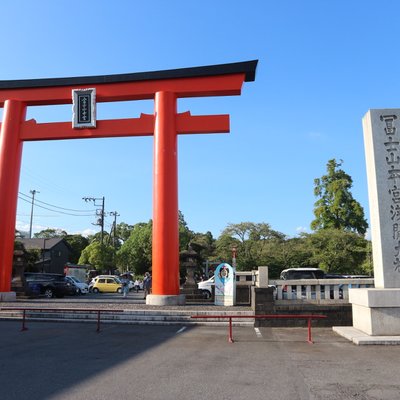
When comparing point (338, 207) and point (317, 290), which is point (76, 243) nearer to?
point (338, 207)

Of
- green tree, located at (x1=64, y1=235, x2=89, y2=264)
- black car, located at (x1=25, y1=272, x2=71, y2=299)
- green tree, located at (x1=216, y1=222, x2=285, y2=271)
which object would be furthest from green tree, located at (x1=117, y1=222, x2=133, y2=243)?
black car, located at (x1=25, y1=272, x2=71, y2=299)

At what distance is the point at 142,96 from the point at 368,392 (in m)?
15.4

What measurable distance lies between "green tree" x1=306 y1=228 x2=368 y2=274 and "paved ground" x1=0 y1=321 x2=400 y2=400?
27.4 metres

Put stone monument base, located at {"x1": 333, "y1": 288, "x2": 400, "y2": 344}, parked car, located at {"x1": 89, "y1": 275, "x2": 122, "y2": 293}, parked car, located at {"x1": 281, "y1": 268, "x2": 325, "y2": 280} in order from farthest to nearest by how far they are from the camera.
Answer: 1. parked car, located at {"x1": 89, "y1": 275, "x2": 122, "y2": 293}
2. parked car, located at {"x1": 281, "y1": 268, "x2": 325, "y2": 280}
3. stone monument base, located at {"x1": 333, "y1": 288, "x2": 400, "y2": 344}

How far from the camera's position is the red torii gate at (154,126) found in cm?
1619

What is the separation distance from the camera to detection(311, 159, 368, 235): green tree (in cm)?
4234

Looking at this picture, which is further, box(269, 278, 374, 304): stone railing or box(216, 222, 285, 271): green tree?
box(216, 222, 285, 271): green tree

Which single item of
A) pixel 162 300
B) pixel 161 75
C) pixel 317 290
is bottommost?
pixel 162 300

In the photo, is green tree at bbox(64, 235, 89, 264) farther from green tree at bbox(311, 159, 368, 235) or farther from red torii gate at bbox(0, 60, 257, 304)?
red torii gate at bbox(0, 60, 257, 304)

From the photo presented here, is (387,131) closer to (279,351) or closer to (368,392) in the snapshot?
(279,351)

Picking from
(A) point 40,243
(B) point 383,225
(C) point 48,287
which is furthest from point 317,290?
(A) point 40,243

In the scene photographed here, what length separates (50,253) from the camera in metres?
49.8

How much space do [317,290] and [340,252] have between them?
1028 inches

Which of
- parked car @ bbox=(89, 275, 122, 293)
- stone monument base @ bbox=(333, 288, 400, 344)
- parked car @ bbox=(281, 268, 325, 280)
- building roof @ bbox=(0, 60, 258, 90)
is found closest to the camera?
stone monument base @ bbox=(333, 288, 400, 344)
